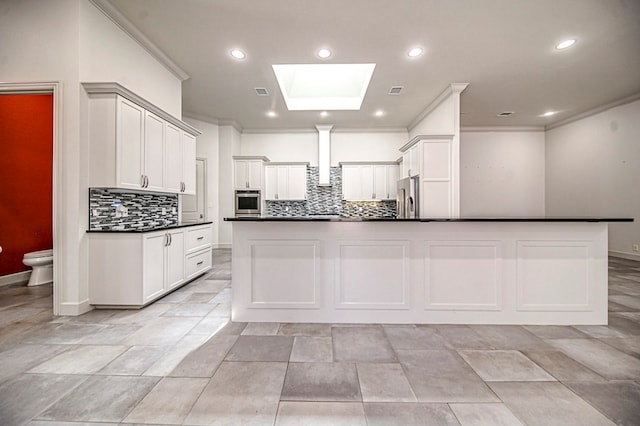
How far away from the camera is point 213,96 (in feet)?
15.9

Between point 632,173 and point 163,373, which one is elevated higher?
point 632,173

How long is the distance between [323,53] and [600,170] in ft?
21.2

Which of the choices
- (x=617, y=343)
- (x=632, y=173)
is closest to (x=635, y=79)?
(x=632, y=173)

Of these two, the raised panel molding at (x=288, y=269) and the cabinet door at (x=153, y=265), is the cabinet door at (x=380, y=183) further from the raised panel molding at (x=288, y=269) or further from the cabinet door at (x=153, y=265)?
the cabinet door at (x=153, y=265)

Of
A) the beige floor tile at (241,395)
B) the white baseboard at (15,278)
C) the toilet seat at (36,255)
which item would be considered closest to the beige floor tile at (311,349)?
the beige floor tile at (241,395)

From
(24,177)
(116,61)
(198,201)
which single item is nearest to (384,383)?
(116,61)

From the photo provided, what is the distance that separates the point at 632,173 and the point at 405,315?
6.08m

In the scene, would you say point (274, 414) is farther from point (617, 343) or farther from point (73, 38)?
point (73, 38)

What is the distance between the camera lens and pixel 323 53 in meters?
3.53

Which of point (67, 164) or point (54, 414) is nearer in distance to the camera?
point (54, 414)

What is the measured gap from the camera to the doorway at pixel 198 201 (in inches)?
230

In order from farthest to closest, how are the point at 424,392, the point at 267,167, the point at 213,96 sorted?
the point at 267,167
the point at 213,96
the point at 424,392

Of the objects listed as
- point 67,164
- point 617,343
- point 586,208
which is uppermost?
point 67,164

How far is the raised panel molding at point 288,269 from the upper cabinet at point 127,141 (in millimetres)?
1629
